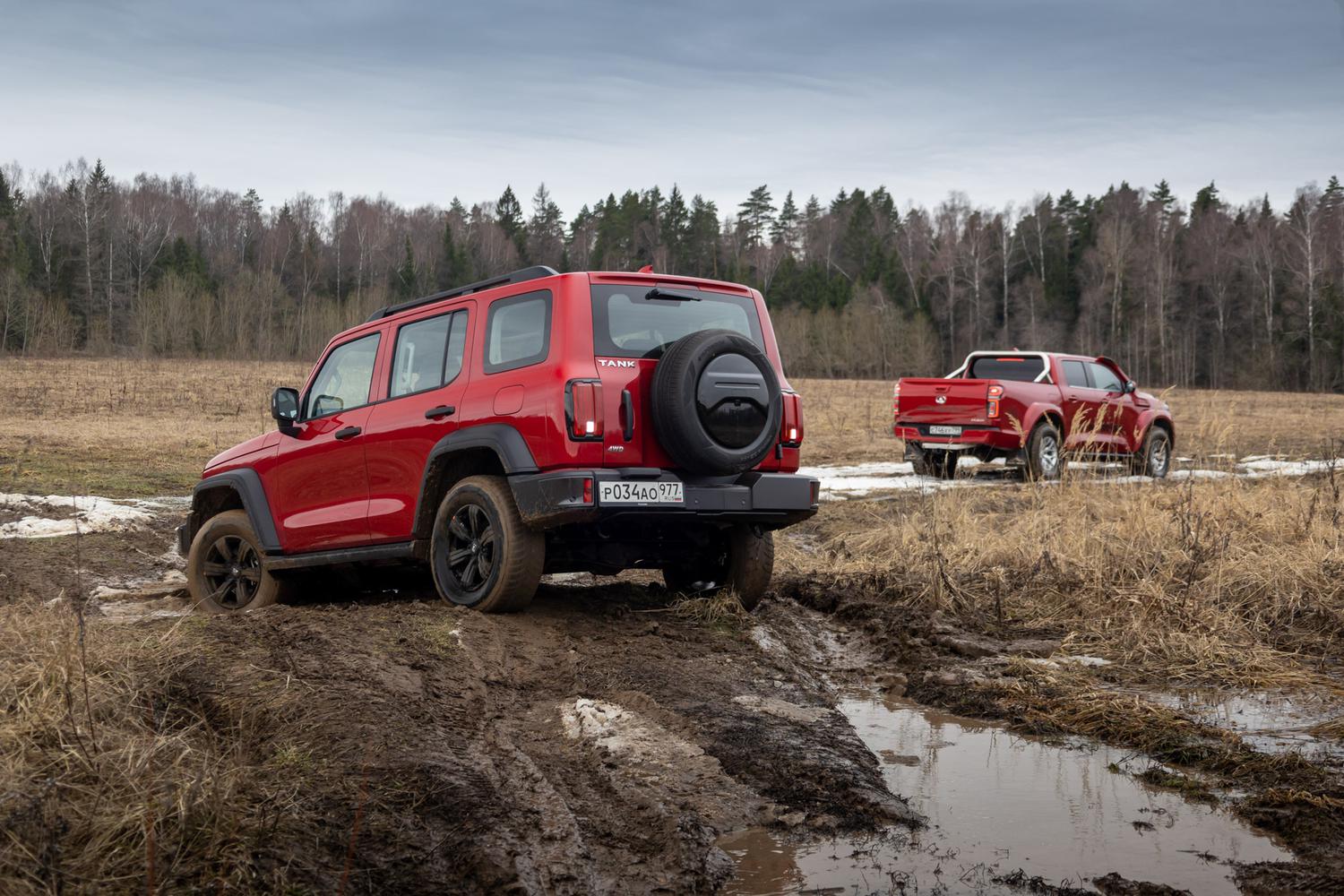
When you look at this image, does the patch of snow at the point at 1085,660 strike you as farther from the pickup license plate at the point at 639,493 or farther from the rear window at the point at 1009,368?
the rear window at the point at 1009,368

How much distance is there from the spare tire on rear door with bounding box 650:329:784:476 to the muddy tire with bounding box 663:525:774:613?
0.94 meters

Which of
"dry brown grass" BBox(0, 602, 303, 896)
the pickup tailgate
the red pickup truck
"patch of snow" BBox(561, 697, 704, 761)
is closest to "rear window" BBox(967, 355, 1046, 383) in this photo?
the red pickup truck

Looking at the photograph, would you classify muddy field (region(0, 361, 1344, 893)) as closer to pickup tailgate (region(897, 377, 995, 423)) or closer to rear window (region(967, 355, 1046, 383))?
pickup tailgate (region(897, 377, 995, 423))

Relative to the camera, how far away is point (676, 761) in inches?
171

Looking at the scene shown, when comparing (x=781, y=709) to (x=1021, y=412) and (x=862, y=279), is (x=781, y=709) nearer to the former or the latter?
(x=1021, y=412)

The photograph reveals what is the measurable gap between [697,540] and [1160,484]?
6466mm

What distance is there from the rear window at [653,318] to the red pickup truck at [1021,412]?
966cm

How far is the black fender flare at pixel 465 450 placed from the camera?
620 cm

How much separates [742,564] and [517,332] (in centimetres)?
197

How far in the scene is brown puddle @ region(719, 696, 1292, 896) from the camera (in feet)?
11.1

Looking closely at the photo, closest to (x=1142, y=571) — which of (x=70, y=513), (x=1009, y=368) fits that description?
(x=70, y=513)

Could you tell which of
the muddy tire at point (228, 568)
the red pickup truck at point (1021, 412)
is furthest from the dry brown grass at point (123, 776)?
the red pickup truck at point (1021, 412)

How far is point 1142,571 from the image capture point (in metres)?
7.71

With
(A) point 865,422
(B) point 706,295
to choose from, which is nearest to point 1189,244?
(A) point 865,422
